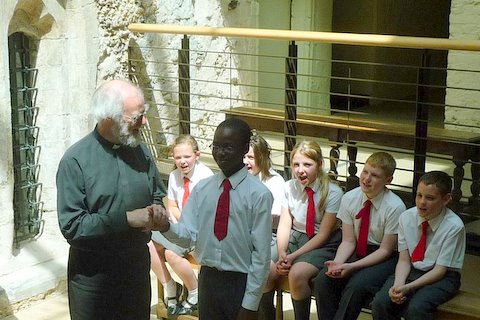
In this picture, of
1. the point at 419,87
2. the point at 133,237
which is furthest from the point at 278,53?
the point at 133,237

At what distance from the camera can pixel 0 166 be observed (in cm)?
511

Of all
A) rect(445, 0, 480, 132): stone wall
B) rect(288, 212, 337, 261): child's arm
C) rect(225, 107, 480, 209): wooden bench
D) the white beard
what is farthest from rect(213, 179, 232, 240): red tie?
rect(445, 0, 480, 132): stone wall

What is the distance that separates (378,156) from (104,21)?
2.53 m

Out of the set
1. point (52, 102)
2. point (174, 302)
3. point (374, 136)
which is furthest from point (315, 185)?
point (52, 102)

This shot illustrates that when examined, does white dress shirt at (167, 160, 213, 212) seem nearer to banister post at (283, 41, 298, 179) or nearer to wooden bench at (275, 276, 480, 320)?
banister post at (283, 41, 298, 179)

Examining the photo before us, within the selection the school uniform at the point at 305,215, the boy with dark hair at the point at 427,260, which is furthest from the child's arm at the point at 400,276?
the school uniform at the point at 305,215

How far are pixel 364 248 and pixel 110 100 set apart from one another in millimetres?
1703

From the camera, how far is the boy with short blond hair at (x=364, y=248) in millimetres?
4016

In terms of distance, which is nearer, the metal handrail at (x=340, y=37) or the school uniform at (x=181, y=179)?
the metal handrail at (x=340, y=37)

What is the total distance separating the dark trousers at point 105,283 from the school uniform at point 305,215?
48.2 inches

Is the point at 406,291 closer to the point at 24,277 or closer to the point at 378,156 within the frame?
the point at 378,156

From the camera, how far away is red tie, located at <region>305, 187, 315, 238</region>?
4359mm

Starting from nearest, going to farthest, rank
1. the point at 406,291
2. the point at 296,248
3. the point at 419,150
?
the point at 406,291 → the point at 296,248 → the point at 419,150

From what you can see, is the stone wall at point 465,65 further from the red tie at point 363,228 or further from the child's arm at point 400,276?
the child's arm at point 400,276
